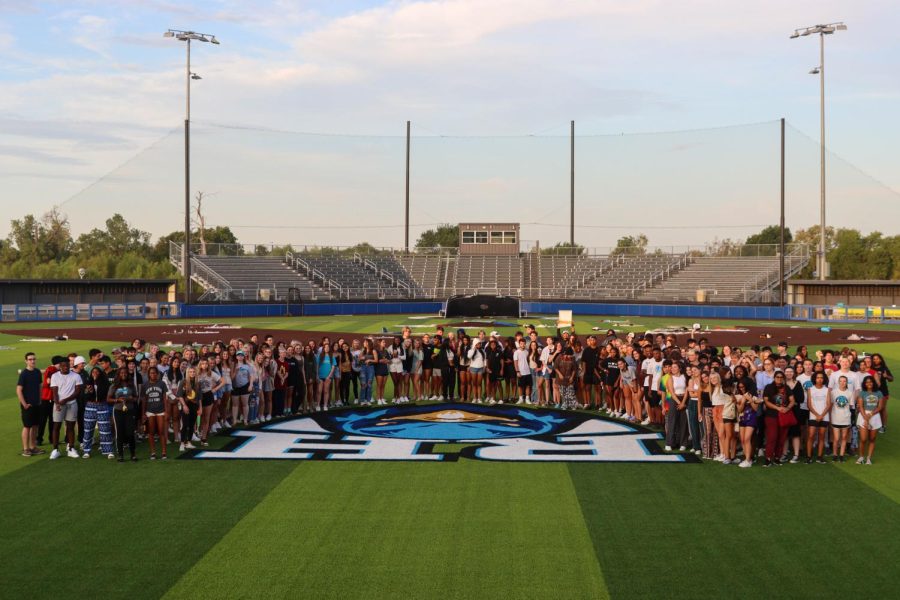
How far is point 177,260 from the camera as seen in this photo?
220 ft

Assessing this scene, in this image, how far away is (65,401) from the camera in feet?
46.6

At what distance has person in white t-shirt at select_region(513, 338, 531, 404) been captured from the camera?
67.2ft

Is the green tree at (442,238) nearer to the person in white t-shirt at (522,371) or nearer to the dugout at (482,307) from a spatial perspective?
the dugout at (482,307)

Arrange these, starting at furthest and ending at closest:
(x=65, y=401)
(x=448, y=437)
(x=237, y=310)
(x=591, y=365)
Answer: (x=237, y=310) → (x=591, y=365) → (x=448, y=437) → (x=65, y=401)

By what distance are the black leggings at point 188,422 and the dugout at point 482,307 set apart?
142ft

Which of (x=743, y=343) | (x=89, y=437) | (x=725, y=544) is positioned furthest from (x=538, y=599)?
(x=743, y=343)

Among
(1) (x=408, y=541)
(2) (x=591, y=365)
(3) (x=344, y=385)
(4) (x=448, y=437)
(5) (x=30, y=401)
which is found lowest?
(1) (x=408, y=541)

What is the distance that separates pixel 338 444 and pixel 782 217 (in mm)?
54411

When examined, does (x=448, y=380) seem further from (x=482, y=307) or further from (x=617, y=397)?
(x=482, y=307)

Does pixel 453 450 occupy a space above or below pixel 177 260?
below

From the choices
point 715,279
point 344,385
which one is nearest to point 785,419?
point 344,385

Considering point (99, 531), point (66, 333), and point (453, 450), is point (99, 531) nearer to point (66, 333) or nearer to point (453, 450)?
point (453, 450)

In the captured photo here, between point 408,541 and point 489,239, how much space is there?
224ft

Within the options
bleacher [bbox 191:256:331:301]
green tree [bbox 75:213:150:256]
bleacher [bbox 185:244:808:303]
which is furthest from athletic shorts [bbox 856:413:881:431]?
green tree [bbox 75:213:150:256]
